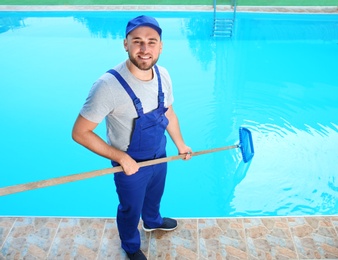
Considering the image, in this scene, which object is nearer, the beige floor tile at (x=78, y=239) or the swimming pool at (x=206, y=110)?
the beige floor tile at (x=78, y=239)

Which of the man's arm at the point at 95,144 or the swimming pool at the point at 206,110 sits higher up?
the man's arm at the point at 95,144

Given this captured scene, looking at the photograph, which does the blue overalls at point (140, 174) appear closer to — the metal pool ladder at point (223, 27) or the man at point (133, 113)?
the man at point (133, 113)

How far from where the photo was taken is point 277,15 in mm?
8492

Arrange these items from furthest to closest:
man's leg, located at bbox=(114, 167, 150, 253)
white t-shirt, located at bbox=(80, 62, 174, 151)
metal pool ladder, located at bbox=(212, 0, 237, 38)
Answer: metal pool ladder, located at bbox=(212, 0, 237, 38) → man's leg, located at bbox=(114, 167, 150, 253) → white t-shirt, located at bbox=(80, 62, 174, 151)

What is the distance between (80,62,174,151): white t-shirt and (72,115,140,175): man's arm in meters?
0.06

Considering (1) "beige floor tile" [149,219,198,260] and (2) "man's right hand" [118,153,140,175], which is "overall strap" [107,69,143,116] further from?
(1) "beige floor tile" [149,219,198,260]

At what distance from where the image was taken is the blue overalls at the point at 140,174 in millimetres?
1812

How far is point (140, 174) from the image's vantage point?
1981 millimetres

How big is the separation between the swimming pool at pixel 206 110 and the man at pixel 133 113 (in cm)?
156

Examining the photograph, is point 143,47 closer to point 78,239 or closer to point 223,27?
point 78,239

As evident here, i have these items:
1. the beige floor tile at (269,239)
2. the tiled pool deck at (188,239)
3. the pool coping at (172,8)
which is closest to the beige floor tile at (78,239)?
the tiled pool deck at (188,239)

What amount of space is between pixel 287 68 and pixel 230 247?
15.1 feet

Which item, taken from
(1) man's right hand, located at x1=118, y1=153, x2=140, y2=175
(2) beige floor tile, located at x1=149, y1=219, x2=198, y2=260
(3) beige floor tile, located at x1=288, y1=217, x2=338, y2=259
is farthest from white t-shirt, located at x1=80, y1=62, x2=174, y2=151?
(3) beige floor tile, located at x1=288, y1=217, x2=338, y2=259

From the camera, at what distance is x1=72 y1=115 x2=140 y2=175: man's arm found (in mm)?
1690
